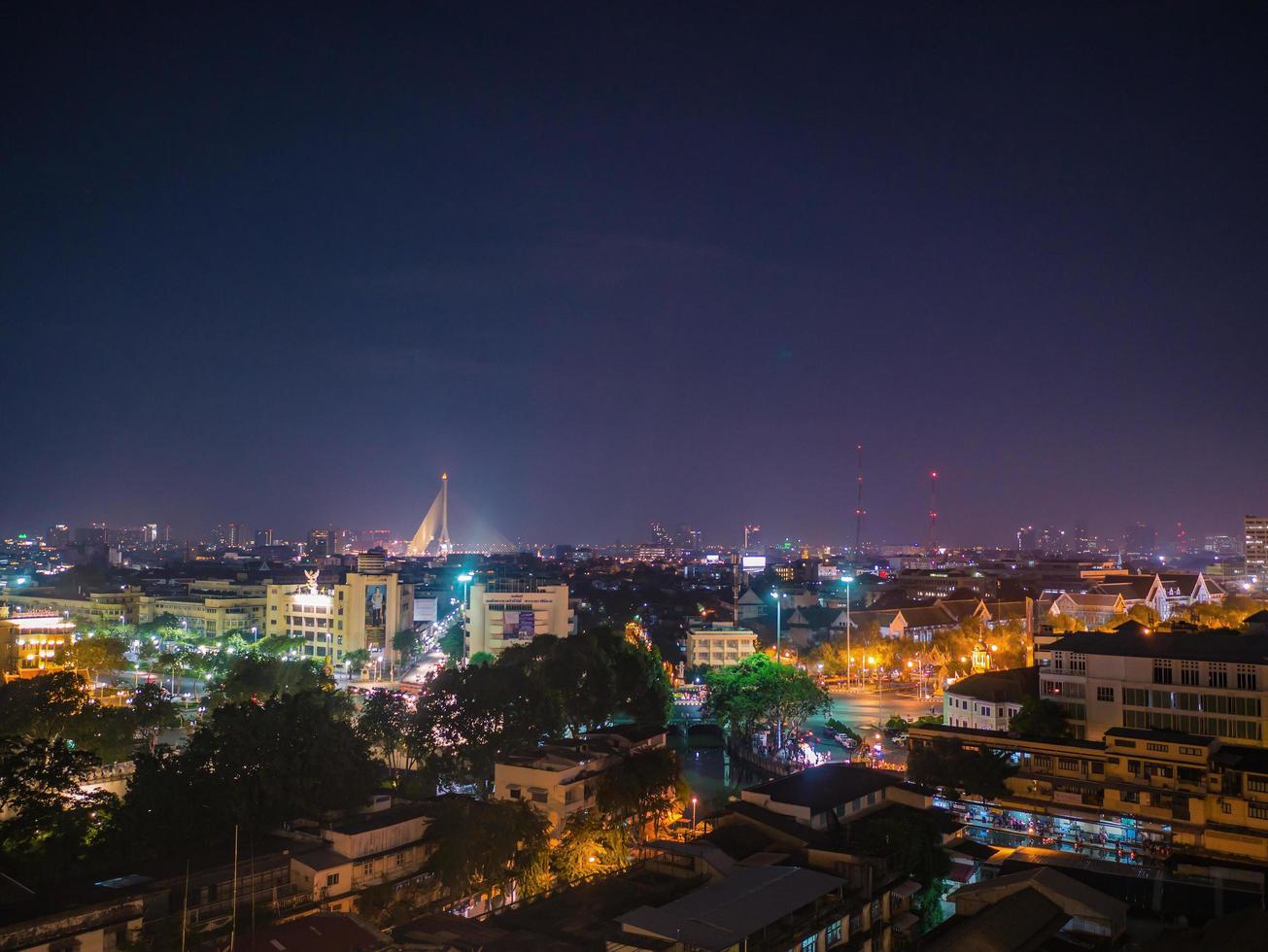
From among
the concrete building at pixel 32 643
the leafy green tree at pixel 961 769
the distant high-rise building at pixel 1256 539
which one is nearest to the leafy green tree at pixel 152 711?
the concrete building at pixel 32 643

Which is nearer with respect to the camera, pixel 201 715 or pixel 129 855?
pixel 129 855

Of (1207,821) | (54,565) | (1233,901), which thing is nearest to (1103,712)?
(1207,821)

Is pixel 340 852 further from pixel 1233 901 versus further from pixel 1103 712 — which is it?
pixel 1103 712

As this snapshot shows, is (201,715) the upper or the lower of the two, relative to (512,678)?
lower

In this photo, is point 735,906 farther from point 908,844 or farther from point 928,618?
point 928,618

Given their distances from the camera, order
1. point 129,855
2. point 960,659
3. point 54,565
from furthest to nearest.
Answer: point 54,565, point 960,659, point 129,855

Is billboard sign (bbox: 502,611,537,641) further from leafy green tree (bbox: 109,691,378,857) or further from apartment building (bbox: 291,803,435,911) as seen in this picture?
apartment building (bbox: 291,803,435,911)

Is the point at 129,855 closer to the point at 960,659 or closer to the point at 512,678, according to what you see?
the point at 512,678

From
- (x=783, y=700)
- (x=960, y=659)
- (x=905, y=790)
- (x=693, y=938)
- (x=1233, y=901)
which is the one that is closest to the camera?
(x=693, y=938)
